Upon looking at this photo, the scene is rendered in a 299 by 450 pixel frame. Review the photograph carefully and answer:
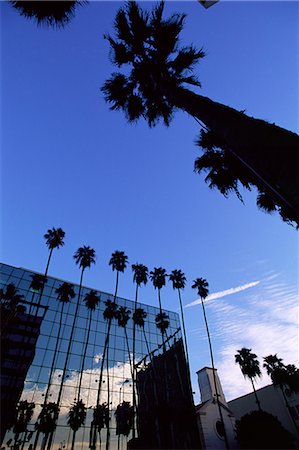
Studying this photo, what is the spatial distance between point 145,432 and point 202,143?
4740 cm

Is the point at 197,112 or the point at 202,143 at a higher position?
the point at 202,143

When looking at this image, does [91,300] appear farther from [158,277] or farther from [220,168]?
[220,168]

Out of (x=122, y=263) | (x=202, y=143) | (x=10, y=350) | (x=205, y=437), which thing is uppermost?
(x=122, y=263)

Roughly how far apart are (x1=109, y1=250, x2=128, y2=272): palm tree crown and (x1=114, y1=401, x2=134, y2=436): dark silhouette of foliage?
2271 cm

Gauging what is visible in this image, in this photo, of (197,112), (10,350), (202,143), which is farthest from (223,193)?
(10,350)

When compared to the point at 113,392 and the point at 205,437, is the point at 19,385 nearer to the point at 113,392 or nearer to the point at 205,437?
the point at 113,392

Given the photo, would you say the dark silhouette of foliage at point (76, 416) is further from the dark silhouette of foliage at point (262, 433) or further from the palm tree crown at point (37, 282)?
the dark silhouette of foliage at point (262, 433)

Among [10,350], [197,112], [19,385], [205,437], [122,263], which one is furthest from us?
[122,263]

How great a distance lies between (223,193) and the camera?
31.3ft

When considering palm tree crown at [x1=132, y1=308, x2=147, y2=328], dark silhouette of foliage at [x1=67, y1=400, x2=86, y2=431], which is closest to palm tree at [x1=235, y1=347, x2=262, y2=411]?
palm tree crown at [x1=132, y1=308, x2=147, y2=328]

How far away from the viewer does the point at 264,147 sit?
10.5 feet

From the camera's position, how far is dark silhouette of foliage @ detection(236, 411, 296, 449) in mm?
20720

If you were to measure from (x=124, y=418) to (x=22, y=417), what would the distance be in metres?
15.7

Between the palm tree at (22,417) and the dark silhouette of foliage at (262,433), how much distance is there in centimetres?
2774
